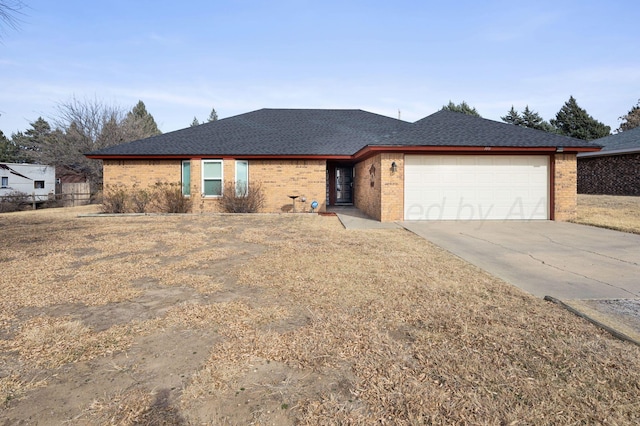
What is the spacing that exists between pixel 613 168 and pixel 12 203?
34032mm

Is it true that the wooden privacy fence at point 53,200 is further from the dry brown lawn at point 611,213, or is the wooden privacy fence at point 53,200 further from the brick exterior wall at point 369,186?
the dry brown lawn at point 611,213

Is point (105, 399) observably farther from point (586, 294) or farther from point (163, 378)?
point (586, 294)

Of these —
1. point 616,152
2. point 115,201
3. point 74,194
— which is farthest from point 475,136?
point 74,194

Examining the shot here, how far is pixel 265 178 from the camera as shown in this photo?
583 inches

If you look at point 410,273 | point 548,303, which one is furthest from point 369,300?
point 548,303

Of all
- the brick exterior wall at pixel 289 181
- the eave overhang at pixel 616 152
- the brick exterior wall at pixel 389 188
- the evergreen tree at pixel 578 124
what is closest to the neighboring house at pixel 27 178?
the brick exterior wall at pixel 289 181

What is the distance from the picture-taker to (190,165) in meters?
14.7

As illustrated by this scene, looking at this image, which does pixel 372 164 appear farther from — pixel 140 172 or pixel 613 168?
pixel 613 168

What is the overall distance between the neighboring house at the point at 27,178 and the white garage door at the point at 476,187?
29730 mm

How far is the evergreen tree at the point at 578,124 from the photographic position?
3883 centimetres

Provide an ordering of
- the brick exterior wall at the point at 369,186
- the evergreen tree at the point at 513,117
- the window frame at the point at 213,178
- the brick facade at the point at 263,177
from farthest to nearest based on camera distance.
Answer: the evergreen tree at the point at 513,117, the brick facade at the point at 263,177, the window frame at the point at 213,178, the brick exterior wall at the point at 369,186

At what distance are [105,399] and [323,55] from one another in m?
17.7

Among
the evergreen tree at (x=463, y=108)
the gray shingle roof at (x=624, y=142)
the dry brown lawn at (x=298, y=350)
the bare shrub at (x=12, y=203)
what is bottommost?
the dry brown lawn at (x=298, y=350)

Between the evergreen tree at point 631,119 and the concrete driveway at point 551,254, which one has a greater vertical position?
the evergreen tree at point 631,119
